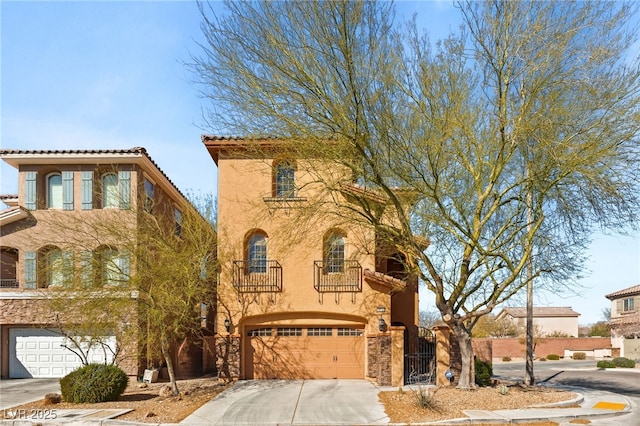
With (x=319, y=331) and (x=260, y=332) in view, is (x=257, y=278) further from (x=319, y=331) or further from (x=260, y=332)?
(x=319, y=331)

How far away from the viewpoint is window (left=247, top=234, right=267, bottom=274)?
2164cm

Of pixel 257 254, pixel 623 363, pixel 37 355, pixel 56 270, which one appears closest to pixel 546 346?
pixel 623 363

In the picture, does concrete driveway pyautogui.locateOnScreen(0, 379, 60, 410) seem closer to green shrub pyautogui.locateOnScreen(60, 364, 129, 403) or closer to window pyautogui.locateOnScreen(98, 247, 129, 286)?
green shrub pyautogui.locateOnScreen(60, 364, 129, 403)

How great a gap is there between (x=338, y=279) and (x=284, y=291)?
2.07 metres

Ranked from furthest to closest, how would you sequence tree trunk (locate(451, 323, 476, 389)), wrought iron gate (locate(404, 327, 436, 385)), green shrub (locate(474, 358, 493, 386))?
wrought iron gate (locate(404, 327, 436, 385))
green shrub (locate(474, 358, 493, 386))
tree trunk (locate(451, 323, 476, 389))

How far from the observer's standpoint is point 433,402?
49.5 ft

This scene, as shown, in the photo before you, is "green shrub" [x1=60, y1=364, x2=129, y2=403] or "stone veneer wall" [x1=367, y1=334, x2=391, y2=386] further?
"stone veneer wall" [x1=367, y1=334, x2=391, y2=386]

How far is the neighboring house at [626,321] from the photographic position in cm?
4239

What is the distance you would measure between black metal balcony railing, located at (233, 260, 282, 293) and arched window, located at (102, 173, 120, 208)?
18.3 feet

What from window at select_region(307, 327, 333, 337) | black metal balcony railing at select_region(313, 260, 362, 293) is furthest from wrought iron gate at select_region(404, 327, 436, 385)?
black metal balcony railing at select_region(313, 260, 362, 293)

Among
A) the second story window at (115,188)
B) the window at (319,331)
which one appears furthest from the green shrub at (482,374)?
the second story window at (115,188)

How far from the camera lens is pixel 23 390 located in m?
19.5

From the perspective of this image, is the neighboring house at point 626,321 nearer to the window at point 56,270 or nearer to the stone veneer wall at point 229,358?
the stone veneer wall at point 229,358

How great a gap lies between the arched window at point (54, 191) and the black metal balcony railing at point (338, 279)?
1069 cm
